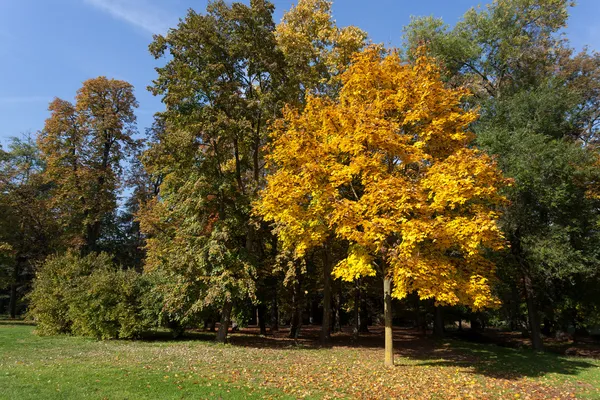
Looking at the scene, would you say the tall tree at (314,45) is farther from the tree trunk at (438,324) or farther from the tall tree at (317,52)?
the tree trunk at (438,324)

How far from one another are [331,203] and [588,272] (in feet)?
40.2

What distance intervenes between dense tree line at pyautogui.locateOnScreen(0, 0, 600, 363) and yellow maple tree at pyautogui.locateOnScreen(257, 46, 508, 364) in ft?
0.21

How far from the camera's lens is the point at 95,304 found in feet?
52.9

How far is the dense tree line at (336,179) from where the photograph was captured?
10.5 m

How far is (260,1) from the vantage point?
17734mm

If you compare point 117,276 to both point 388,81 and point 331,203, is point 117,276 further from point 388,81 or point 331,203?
point 388,81

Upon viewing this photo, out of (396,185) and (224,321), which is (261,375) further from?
(224,321)

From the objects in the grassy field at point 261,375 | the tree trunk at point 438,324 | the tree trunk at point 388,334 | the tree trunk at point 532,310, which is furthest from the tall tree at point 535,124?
the tree trunk at point 388,334

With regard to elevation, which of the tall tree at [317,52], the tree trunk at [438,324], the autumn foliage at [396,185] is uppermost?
the tall tree at [317,52]

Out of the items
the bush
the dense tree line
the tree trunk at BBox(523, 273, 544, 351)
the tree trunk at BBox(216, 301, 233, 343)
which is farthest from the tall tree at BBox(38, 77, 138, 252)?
the tree trunk at BBox(523, 273, 544, 351)

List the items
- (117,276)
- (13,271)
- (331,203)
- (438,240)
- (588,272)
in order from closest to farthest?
(438,240) < (331,203) < (588,272) < (117,276) < (13,271)

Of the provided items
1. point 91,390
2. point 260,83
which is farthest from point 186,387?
point 260,83

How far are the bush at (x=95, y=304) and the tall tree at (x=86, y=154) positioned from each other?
8.50 meters

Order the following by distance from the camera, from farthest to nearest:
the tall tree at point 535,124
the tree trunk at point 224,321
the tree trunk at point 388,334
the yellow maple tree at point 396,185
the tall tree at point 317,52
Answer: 1. the tall tree at point 317,52
2. the tree trunk at point 224,321
3. the tall tree at point 535,124
4. the tree trunk at point 388,334
5. the yellow maple tree at point 396,185
